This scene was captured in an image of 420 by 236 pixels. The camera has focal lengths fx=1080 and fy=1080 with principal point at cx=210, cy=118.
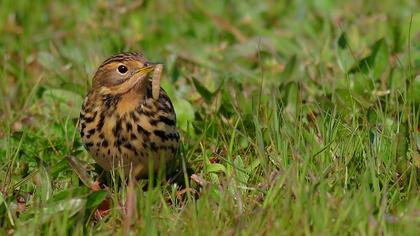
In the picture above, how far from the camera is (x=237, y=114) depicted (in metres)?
5.90

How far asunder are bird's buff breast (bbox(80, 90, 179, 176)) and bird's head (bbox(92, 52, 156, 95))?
0.07 metres

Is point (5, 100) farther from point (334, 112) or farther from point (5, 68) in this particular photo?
point (334, 112)

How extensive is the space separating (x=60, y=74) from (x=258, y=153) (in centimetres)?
242

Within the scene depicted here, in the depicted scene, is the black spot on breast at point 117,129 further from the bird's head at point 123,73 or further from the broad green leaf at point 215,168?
the broad green leaf at point 215,168

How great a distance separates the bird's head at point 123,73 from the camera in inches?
216

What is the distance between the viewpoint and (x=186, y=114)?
6.34 meters

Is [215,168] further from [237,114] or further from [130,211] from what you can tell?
[130,211]

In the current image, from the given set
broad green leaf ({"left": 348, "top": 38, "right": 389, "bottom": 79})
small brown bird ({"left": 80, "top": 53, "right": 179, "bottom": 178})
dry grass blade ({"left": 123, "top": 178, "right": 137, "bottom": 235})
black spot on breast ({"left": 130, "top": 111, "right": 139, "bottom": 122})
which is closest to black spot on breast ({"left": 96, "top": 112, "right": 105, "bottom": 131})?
small brown bird ({"left": 80, "top": 53, "right": 179, "bottom": 178})

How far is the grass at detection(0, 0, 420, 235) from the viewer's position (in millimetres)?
4621

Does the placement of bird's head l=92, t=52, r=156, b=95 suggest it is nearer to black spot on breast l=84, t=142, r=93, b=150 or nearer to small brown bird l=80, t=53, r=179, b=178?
small brown bird l=80, t=53, r=179, b=178

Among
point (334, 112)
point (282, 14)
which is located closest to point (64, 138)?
point (334, 112)

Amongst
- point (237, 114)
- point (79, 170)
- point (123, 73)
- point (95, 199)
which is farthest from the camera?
point (237, 114)

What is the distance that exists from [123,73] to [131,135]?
0.36 metres

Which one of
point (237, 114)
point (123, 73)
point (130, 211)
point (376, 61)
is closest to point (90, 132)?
point (123, 73)
